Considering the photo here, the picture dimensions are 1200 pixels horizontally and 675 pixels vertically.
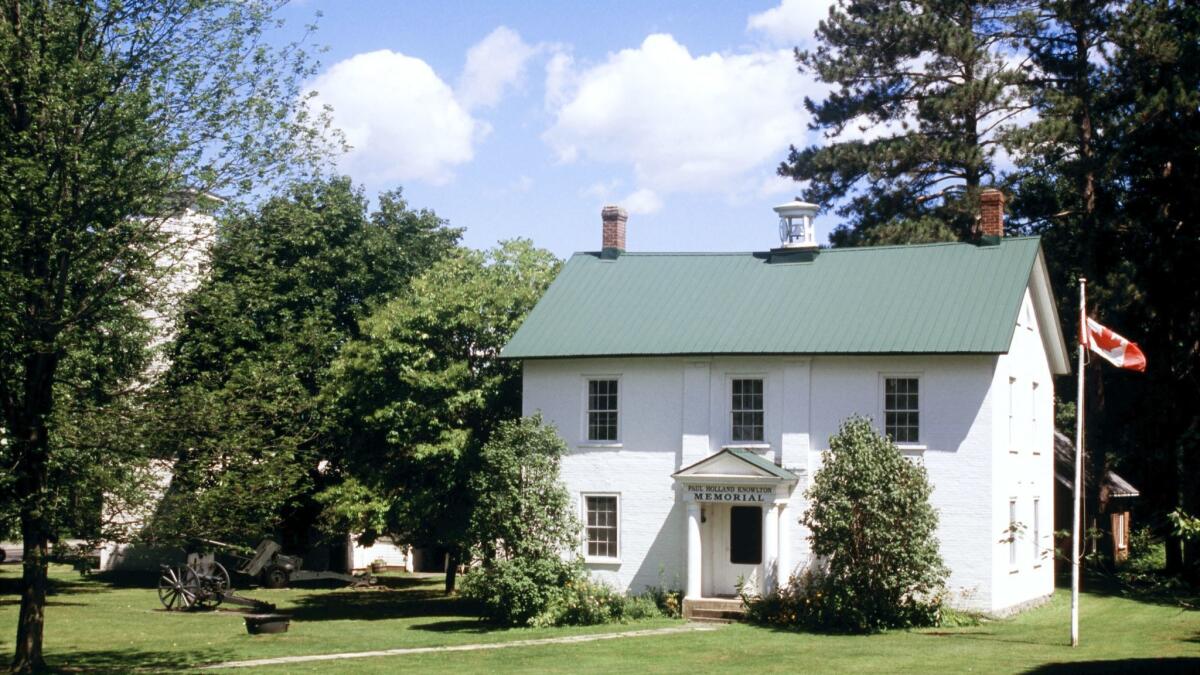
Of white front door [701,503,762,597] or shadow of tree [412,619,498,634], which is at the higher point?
white front door [701,503,762,597]

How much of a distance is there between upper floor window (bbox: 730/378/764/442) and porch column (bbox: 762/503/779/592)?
2.03 meters

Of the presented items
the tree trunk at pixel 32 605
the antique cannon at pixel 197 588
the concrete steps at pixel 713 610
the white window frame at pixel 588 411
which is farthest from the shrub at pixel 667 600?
the tree trunk at pixel 32 605

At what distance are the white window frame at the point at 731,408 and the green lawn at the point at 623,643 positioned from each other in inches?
175

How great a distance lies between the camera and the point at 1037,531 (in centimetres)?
3222

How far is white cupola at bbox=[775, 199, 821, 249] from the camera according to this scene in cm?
3331

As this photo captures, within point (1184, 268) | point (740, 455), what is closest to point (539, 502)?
point (740, 455)

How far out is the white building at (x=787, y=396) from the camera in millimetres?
28375

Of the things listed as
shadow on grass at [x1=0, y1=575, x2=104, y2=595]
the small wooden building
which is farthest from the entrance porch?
shadow on grass at [x1=0, y1=575, x2=104, y2=595]

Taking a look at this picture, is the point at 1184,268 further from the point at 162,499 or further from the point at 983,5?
the point at 162,499

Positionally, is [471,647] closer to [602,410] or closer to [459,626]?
[459,626]

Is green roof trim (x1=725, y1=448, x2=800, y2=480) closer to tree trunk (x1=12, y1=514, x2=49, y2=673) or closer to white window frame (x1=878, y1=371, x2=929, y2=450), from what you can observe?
white window frame (x1=878, y1=371, x2=929, y2=450)

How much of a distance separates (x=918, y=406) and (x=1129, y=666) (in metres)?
9.45

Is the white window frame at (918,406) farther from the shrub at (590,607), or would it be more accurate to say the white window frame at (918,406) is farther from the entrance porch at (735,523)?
the shrub at (590,607)

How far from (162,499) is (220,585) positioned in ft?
42.0
